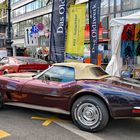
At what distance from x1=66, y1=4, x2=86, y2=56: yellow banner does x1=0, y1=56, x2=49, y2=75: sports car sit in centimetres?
226

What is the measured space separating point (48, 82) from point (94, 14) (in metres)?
5.85

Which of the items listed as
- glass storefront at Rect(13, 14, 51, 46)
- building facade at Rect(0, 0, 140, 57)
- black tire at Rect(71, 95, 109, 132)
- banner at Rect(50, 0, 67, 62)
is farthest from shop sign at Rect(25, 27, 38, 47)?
glass storefront at Rect(13, 14, 51, 46)

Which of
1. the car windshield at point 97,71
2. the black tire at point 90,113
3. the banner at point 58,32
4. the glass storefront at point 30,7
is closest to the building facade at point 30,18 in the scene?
the glass storefront at point 30,7

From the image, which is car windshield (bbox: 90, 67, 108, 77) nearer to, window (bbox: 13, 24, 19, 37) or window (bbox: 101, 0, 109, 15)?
window (bbox: 101, 0, 109, 15)

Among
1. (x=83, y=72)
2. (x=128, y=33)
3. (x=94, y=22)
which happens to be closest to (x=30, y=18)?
(x=128, y=33)

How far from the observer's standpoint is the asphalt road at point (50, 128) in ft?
17.6

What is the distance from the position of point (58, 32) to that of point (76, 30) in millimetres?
832

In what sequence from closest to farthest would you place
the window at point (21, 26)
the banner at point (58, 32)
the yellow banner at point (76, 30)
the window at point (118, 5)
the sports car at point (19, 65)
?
the yellow banner at point (76, 30) < the banner at point (58, 32) < the sports car at point (19, 65) < the window at point (118, 5) < the window at point (21, 26)

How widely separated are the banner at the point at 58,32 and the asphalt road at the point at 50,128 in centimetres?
499

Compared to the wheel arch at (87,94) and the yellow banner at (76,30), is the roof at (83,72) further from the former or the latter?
the yellow banner at (76,30)

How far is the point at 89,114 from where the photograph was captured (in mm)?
5672

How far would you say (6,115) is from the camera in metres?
6.88

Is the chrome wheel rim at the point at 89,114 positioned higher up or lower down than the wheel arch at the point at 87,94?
lower down

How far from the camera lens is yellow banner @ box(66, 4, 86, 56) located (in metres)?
11.5
